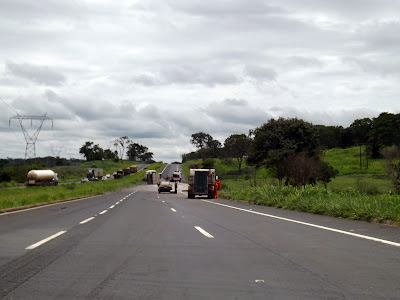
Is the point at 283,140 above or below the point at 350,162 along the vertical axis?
above

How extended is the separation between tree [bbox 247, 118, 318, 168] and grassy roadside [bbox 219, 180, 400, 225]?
28.4 meters

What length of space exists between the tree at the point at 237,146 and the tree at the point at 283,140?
45835 millimetres

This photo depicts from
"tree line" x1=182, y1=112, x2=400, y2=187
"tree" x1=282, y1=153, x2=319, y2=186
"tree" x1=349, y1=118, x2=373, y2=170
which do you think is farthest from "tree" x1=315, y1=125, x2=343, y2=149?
"tree" x1=282, y1=153, x2=319, y2=186

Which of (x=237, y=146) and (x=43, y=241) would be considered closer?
(x=43, y=241)

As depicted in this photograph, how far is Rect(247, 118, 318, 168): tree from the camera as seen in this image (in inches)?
2311

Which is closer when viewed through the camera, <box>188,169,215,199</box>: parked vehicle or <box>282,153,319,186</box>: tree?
<box>188,169,215,199</box>: parked vehicle

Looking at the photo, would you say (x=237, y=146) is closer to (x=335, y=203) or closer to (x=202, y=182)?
(x=202, y=182)

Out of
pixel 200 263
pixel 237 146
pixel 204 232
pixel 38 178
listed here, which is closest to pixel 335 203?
pixel 204 232

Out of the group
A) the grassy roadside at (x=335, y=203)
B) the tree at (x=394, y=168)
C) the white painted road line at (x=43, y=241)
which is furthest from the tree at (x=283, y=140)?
the white painted road line at (x=43, y=241)

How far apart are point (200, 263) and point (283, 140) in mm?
51963

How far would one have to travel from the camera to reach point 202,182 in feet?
135

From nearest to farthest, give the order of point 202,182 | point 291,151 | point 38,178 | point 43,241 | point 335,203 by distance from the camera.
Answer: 1. point 43,241
2. point 335,203
3. point 202,182
4. point 291,151
5. point 38,178

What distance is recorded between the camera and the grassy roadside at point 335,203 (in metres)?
15.5

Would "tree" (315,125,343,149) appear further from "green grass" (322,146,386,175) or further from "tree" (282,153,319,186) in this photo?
"tree" (282,153,319,186)
